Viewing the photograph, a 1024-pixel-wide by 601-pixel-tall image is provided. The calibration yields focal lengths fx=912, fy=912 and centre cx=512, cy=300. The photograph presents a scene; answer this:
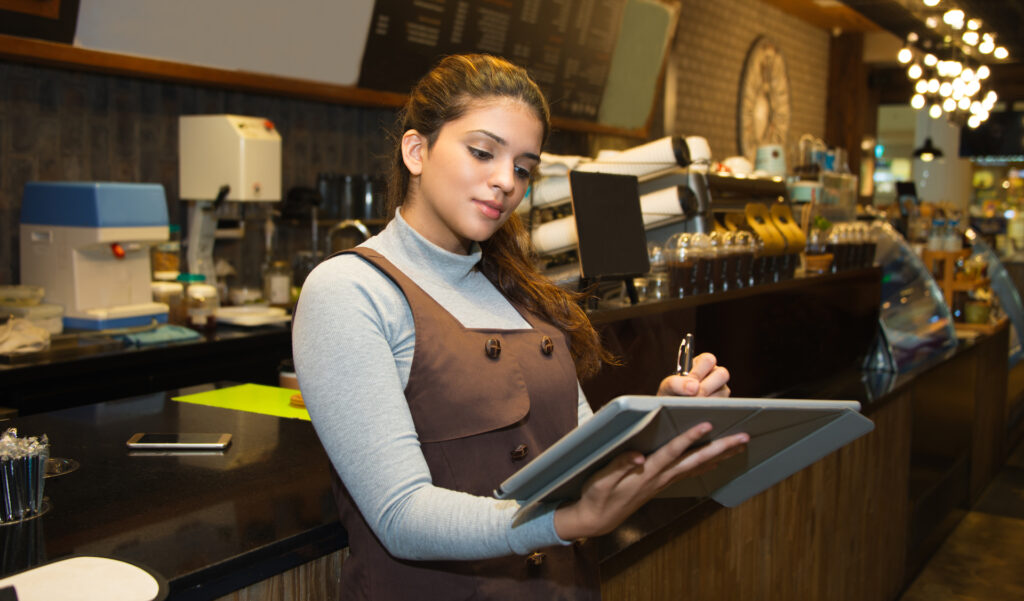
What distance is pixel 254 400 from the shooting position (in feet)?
7.03

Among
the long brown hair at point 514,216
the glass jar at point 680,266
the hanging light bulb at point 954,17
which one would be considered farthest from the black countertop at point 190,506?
the hanging light bulb at point 954,17

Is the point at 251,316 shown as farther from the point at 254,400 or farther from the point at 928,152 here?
the point at 928,152

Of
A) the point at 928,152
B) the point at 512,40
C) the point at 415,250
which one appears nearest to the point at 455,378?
the point at 415,250

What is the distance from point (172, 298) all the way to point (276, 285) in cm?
57

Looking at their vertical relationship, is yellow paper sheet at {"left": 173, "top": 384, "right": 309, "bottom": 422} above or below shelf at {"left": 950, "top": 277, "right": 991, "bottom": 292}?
below

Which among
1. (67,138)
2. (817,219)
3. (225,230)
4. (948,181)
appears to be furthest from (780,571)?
(948,181)

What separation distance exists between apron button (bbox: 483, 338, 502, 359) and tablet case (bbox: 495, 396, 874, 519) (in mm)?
263

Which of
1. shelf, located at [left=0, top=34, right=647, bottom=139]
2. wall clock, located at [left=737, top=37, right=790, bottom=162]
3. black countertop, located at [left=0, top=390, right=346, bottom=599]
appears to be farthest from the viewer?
wall clock, located at [left=737, top=37, right=790, bottom=162]

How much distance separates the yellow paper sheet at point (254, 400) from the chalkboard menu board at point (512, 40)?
192cm

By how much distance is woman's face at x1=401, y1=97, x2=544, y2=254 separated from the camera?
4.17 ft

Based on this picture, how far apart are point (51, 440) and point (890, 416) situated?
2.81 m

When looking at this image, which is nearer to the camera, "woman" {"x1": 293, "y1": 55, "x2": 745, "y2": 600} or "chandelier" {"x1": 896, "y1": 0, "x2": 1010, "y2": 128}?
"woman" {"x1": 293, "y1": 55, "x2": 745, "y2": 600}

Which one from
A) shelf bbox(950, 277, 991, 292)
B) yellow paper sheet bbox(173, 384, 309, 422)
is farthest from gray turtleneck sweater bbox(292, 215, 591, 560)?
shelf bbox(950, 277, 991, 292)

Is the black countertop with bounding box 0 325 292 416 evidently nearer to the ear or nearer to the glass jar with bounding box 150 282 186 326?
the glass jar with bounding box 150 282 186 326
